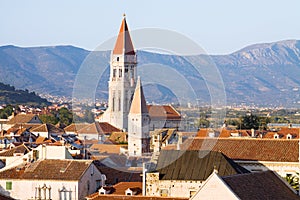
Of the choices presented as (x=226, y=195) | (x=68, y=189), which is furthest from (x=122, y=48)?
(x=226, y=195)

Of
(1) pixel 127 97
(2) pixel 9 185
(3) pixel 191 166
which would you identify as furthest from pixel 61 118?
(3) pixel 191 166

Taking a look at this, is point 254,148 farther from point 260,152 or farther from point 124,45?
point 124,45

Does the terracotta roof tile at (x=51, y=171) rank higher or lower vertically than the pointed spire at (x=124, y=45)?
lower

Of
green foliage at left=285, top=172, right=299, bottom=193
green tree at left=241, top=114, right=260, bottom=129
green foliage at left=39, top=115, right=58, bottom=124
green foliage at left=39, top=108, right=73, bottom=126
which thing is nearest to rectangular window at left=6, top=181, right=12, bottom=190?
green foliage at left=285, top=172, right=299, bottom=193

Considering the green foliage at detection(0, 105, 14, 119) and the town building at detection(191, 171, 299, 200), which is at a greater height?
the town building at detection(191, 171, 299, 200)

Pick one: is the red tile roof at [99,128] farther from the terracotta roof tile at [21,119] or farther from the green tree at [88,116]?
the terracotta roof tile at [21,119]

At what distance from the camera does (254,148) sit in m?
53.3

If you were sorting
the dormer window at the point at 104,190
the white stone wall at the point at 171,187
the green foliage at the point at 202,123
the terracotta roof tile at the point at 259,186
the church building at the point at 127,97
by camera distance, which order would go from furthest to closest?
the church building at the point at 127,97
the green foliage at the point at 202,123
the dormer window at the point at 104,190
the white stone wall at the point at 171,187
the terracotta roof tile at the point at 259,186

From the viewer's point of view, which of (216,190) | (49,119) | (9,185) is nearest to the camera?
(216,190)

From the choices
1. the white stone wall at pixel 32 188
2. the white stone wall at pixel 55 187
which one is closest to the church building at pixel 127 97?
the white stone wall at pixel 55 187

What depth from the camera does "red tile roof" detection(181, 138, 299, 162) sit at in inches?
2028

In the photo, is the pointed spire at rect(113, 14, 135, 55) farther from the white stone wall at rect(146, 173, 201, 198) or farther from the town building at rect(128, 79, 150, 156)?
the white stone wall at rect(146, 173, 201, 198)

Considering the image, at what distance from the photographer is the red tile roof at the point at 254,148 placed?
51.5 metres

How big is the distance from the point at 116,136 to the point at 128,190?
234 ft
